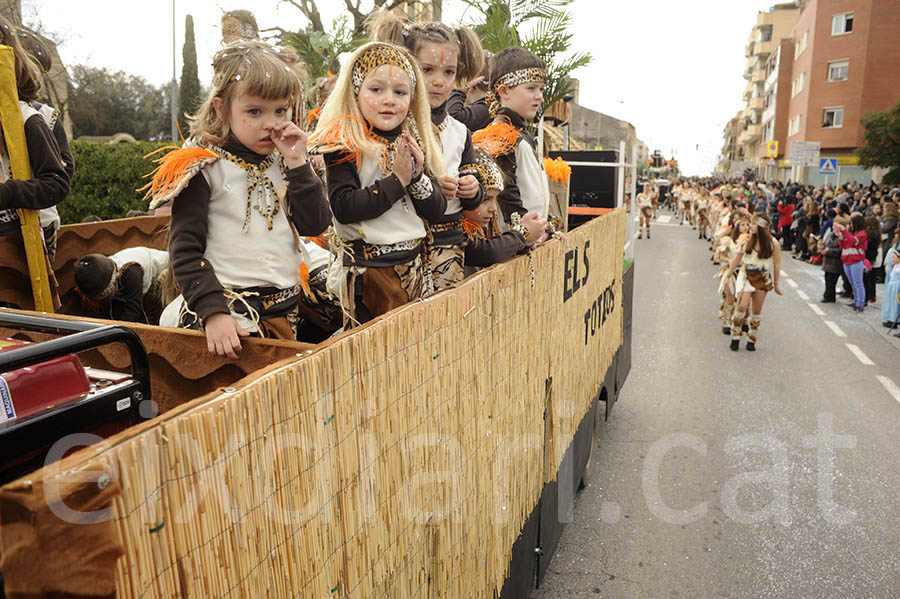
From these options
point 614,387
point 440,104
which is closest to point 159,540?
point 440,104

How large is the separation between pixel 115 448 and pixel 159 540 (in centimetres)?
19

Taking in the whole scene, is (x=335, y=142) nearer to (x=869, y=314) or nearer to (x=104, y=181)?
(x=869, y=314)

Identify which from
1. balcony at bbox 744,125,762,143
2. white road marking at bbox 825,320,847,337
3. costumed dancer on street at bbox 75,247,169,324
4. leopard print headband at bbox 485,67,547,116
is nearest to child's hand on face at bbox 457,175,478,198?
leopard print headband at bbox 485,67,547,116

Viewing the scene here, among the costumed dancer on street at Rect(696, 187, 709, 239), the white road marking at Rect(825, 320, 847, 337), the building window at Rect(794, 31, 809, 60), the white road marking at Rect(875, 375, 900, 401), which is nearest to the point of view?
the white road marking at Rect(875, 375, 900, 401)

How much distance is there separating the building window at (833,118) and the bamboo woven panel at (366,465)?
153 feet

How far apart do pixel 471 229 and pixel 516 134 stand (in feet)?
2.27

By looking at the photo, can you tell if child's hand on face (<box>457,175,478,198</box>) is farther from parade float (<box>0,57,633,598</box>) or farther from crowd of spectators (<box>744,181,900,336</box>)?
crowd of spectators (<box>744,181,900,336</box>)

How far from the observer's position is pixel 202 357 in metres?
2.00

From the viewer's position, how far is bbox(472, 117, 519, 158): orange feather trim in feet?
11.8

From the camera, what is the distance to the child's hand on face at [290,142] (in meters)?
2.13

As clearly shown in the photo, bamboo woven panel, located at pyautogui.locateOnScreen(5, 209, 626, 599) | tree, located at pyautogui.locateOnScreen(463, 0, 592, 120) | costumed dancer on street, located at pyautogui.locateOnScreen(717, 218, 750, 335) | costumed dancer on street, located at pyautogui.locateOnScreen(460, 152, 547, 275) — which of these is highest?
tree, located at pyautogui.locateOnScreen(463, 0, 592, 120)

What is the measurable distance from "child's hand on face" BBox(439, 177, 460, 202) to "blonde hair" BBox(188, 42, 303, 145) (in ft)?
2.47

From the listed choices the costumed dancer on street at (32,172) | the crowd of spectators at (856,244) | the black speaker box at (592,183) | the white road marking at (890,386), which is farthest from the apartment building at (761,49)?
the costumed dancer on street at (32,172)

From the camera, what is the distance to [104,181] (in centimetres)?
1482
